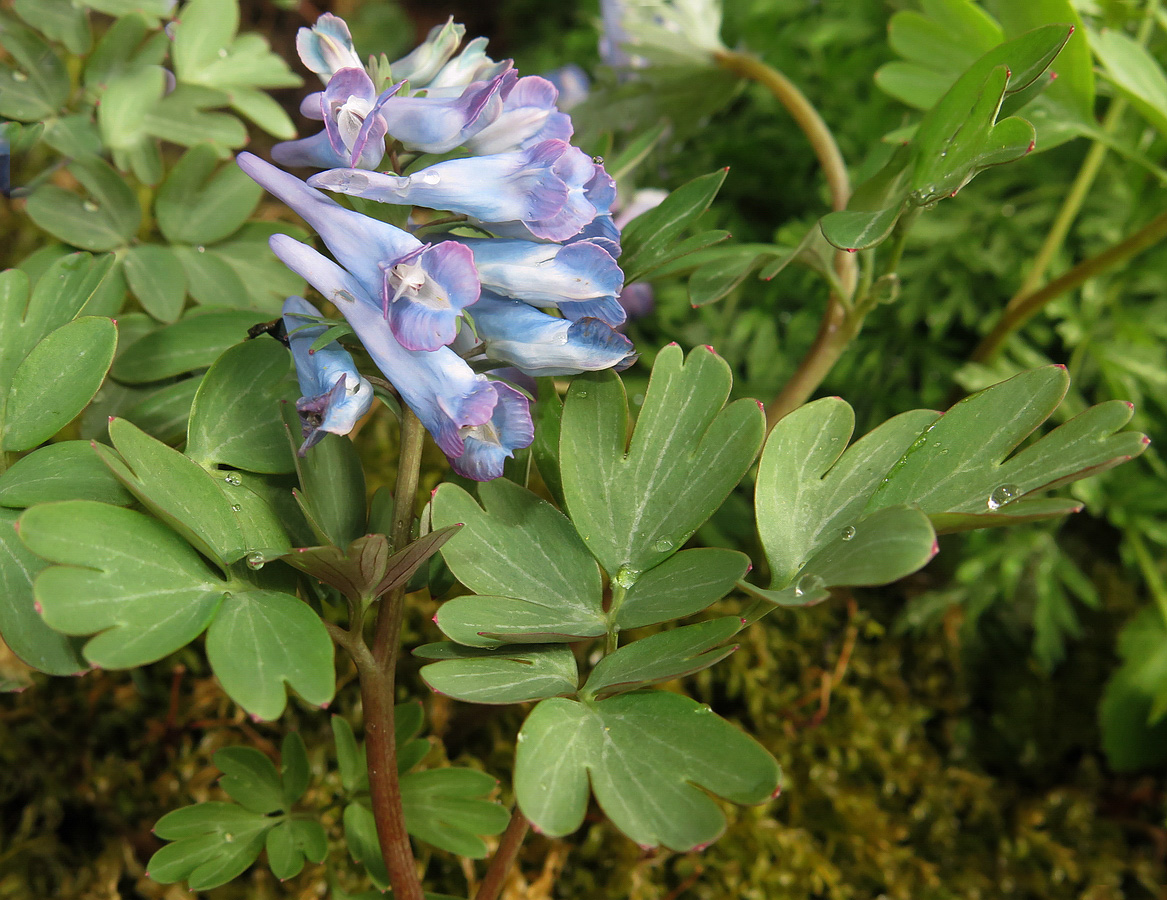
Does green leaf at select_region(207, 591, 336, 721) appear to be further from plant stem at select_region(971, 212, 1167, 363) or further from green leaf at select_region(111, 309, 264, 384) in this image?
plant stem at select_region(971, 212, 1167, 363)

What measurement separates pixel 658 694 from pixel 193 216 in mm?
885

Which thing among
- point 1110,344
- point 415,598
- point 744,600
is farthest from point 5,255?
point 1110,344

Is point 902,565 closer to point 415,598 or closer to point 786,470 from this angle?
point 786,470

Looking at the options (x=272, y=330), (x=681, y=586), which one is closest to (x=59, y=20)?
(x=272, y=330)

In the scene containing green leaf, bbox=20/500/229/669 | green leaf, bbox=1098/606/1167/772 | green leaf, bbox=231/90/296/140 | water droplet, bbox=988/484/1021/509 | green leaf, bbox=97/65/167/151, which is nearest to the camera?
green leaf, bbox=20/500/229/669

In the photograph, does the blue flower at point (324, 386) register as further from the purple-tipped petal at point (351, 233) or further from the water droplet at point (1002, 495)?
the water droplet at point (1002, 495)

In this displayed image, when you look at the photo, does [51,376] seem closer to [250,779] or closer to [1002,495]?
[250,779]

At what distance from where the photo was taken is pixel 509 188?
0.68 m

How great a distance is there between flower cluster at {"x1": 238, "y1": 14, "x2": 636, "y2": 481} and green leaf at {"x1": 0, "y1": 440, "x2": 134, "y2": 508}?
19 centimetres

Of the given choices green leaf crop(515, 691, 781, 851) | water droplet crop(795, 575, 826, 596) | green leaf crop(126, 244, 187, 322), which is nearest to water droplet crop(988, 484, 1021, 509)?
water droplet crop(795, 575, 826, 596)

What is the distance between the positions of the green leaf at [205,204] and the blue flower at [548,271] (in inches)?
21.7

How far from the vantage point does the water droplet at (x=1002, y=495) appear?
65 cm

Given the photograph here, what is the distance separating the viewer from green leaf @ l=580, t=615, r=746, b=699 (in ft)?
2.03

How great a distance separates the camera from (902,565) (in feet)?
1.77
